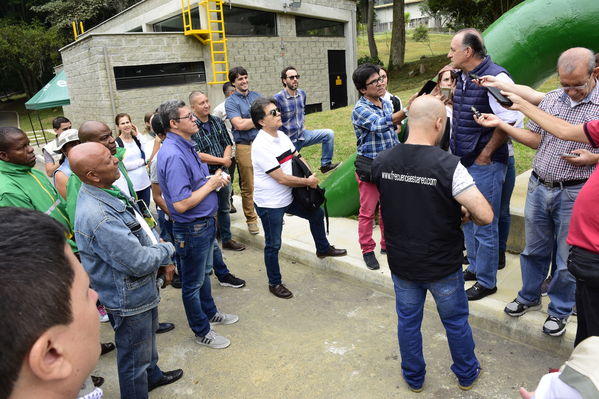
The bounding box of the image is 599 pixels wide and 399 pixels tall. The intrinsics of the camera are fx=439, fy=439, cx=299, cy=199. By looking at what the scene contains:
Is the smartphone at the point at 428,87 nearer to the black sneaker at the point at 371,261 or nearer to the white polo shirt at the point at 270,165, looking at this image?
the white polo shirt at the point at 270,165

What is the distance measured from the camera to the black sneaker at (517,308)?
333cm

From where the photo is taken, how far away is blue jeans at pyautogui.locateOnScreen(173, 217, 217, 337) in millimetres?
3375

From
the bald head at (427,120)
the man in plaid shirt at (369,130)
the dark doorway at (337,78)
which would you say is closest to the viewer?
the bald head at (427,120)

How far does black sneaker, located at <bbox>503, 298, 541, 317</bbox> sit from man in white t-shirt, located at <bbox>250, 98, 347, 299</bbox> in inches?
75.0

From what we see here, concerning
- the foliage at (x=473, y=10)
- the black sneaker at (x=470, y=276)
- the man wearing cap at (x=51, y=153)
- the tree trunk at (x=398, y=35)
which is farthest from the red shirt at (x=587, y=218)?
the tree trunk at (x=398, y=35)

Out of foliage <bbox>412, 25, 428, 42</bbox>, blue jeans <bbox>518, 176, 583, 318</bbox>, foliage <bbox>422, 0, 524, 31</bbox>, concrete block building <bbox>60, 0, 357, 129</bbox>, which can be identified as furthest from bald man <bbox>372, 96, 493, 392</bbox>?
→ foliage <bbox>412, 25, 428, 42</bbox>

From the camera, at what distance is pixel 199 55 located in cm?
1499

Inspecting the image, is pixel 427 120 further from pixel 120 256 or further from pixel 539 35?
pixel 539 35

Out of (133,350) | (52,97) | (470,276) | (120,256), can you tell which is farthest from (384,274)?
(52,97)

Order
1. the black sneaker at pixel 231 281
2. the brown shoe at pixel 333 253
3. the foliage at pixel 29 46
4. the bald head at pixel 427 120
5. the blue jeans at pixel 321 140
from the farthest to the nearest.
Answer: the foliage at pixel 29 46 < the blue jeans at pixel 321 140 < the brown shoe at pixel 333 253 < the black sneaker at pixel 231 281 < the bald head at pixel 427 120

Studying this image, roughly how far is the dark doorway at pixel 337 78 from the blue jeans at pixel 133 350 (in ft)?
55.1

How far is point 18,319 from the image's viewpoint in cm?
81

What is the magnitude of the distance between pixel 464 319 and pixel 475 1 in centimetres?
1942

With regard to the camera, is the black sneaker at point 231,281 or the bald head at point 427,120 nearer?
the bald head at point 427,120
